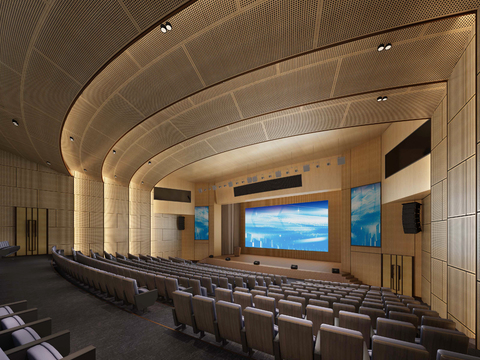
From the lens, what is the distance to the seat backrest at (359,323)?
118 inches

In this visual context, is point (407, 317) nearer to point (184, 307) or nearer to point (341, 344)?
point (341, 344)

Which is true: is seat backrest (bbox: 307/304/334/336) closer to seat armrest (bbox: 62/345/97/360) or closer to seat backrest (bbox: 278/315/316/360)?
seat backrest (bbox: 278/315/316/360)

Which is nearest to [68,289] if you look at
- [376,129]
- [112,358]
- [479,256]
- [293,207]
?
[112,358]

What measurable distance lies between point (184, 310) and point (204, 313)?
16.9 inches

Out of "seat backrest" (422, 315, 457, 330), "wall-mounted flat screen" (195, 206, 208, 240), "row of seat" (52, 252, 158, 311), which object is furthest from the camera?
"wall-mounted flat screen" (195, 206, 208, 240)

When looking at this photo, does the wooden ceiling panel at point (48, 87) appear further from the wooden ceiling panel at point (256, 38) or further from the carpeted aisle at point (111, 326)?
the carpeted aisle at point (111, 326)

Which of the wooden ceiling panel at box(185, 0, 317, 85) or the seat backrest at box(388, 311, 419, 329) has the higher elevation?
the wooden ceiling panel at box(185, 0, 317, 85)

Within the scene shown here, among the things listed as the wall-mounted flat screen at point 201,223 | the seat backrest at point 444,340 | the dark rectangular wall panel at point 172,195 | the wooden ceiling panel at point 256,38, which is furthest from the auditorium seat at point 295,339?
the wall-mounted flat screen at point 201,223

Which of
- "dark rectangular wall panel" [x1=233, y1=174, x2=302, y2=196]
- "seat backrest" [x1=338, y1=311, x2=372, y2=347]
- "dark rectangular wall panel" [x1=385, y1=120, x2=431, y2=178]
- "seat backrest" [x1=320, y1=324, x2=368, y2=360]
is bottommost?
"seat backrest" [x1=338, y1=311, x2=372, y2=347]

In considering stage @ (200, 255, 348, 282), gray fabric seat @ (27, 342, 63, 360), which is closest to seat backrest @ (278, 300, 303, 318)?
gray fabric seat @ (27, 342, 63, 360)

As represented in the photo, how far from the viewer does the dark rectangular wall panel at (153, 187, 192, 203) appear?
1788 cm

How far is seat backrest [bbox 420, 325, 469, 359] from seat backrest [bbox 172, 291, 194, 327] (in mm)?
3007

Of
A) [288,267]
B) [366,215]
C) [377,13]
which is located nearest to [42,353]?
[377,13]

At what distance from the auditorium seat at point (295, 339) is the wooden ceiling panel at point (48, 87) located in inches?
231
